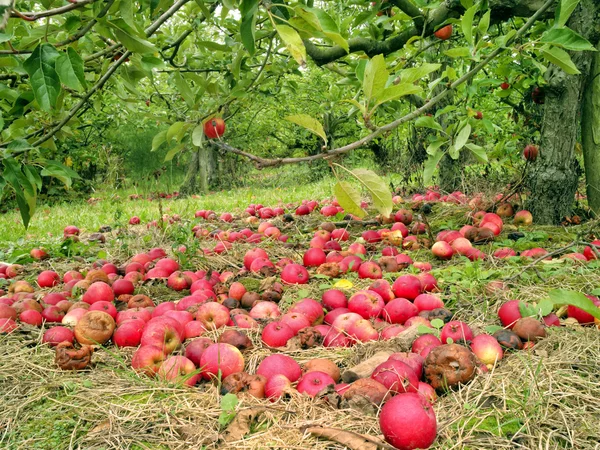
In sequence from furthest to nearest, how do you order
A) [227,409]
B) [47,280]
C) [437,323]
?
[47,280]
[437,323]
[227,409]

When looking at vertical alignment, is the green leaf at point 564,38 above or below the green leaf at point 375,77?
above

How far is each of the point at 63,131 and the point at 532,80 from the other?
4119 millimetres

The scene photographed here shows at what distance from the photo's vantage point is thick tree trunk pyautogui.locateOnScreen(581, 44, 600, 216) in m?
4.19

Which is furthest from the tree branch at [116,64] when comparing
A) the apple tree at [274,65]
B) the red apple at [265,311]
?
the red apple at [265,311]

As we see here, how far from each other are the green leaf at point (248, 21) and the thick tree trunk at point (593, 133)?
3.85 m

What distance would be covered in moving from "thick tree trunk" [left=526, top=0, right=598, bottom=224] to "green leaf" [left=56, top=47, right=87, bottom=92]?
151 inches

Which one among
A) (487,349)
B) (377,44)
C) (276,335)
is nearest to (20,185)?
(276,335)

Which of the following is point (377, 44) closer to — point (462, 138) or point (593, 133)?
point (462, 138)

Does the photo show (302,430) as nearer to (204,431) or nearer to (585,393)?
(204,431)

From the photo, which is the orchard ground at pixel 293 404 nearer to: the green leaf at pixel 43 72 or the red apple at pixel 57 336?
the red apple at pixel 57 336

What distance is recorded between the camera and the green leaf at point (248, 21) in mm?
1456

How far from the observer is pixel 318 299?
3.10 meters

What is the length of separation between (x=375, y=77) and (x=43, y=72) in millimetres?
1159

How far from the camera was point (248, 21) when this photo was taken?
4.83 ft
